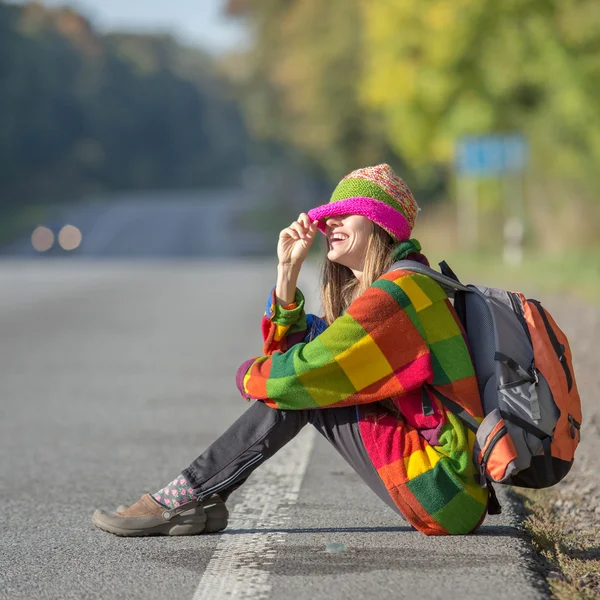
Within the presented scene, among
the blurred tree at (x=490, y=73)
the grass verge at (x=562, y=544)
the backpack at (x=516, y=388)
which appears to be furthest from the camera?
the blurred tree at (x=490, y=73)

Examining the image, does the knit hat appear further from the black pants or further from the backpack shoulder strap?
the black pants

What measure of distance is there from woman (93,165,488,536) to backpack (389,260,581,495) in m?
0.06

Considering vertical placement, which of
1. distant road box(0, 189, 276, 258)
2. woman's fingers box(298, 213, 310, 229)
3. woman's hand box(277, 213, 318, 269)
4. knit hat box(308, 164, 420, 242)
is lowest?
distant road box(0, 189, 276, 258)

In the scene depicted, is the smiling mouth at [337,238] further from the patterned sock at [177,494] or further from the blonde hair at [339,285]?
the patterned sock at [177,494]

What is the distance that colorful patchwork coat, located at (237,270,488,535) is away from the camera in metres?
4.21

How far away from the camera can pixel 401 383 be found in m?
4.21

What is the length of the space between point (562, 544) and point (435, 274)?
1093 mm

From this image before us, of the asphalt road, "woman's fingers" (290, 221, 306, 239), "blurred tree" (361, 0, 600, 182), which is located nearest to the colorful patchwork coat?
the asphalt road

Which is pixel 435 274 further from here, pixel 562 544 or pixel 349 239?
pixel 562 544

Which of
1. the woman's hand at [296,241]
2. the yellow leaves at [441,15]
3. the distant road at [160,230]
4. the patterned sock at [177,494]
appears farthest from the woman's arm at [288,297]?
the distant road at [160,230]

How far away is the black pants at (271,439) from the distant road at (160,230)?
4064 centimetres

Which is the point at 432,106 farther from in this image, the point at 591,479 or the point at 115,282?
the point at 591,479

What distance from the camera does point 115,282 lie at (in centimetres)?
2428

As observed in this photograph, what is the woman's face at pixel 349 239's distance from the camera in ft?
14.6
